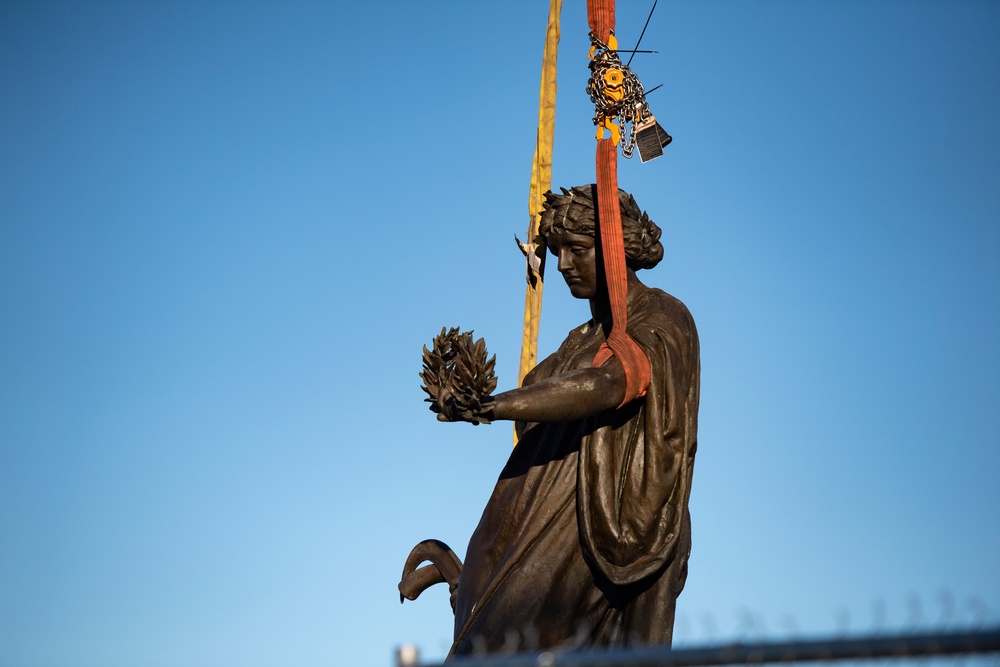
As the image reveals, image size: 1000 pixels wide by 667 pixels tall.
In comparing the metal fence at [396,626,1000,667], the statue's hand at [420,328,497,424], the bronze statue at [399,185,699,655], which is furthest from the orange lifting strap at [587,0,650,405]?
the metal fence at [396,626,1000,667]

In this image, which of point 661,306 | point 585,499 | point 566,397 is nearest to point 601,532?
point 585,499

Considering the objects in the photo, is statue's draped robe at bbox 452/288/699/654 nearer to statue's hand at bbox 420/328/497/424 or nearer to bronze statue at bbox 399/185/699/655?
bronze statue at bbox 399/185/699/655

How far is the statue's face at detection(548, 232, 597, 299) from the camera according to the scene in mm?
8305

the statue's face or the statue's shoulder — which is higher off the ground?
the statue's face

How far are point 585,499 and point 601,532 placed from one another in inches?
7.9

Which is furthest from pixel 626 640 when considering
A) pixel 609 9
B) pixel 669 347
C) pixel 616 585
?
pixel 609 9

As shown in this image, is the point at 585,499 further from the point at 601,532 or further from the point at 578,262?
the point at 578,262

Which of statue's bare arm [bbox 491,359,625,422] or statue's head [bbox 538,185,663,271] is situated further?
statue's head [bbox 538,185,663,271]

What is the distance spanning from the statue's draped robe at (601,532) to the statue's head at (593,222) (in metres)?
0.61

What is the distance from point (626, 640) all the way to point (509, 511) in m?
1.01

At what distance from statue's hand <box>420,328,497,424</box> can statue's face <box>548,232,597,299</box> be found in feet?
4.62

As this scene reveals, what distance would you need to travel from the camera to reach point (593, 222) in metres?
8.30

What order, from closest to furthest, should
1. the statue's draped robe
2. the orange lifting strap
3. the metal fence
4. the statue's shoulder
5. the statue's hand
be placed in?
the metal fence → the statue's hand → the statue's draped robe → the orange lifting strap → the statue's shoulder

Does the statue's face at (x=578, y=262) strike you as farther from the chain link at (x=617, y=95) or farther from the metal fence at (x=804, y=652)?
the metal fence at (x=804, y=652)
